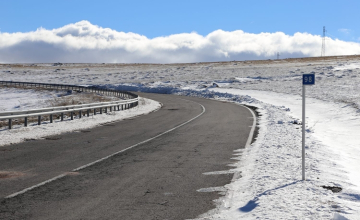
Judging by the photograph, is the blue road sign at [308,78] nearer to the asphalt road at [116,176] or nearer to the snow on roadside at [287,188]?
the snow on roadside at [287,188]

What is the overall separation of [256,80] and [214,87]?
1063 cm

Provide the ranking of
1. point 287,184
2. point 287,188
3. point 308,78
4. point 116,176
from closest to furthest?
point 287,188, point 287,184, point 308,78, point 116,176

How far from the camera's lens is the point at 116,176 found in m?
9.26

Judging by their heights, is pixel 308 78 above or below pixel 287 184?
above

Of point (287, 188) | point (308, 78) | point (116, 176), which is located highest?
point (308, 78)

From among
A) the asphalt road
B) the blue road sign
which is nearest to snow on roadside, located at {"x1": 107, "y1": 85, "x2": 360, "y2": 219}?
the asphalt road

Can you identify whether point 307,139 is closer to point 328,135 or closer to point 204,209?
point 328,135

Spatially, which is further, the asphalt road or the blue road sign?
the blue road sign

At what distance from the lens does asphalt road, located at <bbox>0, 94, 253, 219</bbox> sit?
6699 mm

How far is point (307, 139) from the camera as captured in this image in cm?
1559

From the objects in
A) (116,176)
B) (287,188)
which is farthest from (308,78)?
(116,176)

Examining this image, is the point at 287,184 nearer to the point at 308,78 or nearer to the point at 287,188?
the point at 287,188

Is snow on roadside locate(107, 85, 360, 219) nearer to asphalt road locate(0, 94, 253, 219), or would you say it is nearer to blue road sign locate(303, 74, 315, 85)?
asphalt road locate(0, 94, 253, 219)

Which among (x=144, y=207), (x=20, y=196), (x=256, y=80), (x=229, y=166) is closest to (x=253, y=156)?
(x=229, y=166)
